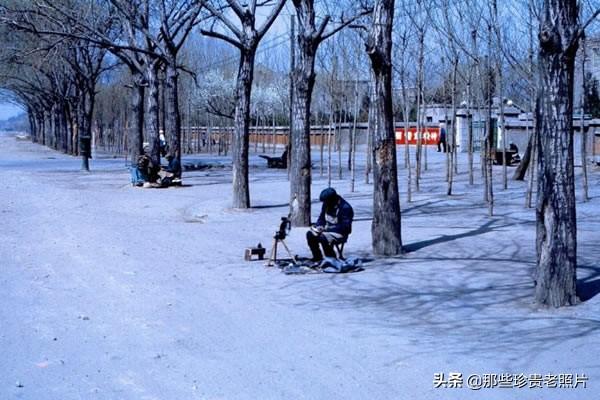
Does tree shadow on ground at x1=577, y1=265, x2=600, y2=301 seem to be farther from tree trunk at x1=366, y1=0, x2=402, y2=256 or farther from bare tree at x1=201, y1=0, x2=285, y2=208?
bare tree at x1=201, y1=0, x2=285, y2=208

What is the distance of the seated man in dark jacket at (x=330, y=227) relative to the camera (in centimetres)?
1155

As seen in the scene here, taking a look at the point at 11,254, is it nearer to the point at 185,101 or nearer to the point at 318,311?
the point at 318,311

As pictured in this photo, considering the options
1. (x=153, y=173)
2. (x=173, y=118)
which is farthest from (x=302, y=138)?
(x=173, y=118)

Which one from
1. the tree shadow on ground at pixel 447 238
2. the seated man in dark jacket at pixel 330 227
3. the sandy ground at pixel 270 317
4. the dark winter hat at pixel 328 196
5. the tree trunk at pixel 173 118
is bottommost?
the sandy ground at pixel 270 317

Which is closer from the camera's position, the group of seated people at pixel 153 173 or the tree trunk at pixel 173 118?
the group of seated people at pixel 153 173

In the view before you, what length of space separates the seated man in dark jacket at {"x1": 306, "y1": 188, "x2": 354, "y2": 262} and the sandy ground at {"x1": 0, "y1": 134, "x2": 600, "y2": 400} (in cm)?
60

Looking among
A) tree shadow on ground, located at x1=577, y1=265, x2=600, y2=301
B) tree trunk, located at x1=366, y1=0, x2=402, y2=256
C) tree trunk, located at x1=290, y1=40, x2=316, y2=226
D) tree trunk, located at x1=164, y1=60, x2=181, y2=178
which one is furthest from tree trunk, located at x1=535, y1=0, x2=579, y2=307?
tree trunk, located at x1=164, y1=60, x2=181, y2=178

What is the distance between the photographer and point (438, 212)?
61.5ft

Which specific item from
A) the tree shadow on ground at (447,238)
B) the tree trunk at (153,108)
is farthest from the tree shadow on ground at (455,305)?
the tree trunk at (153,108)

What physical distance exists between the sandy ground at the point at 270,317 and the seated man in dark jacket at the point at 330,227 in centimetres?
60

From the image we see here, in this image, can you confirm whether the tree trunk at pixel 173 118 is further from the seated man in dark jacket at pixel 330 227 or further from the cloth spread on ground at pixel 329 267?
the cloth spread on ground at pixel 329 267

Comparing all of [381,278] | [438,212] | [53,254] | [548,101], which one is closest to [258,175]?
[438,212]

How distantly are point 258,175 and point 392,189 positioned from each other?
2122 cm

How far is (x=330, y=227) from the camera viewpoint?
457 inches
